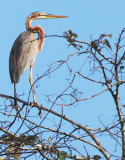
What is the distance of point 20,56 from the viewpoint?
6.02 meters

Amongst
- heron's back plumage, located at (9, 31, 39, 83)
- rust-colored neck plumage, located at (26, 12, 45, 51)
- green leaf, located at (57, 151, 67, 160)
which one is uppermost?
rust-colored neck plumage, located at (26, 12, 45, 51)

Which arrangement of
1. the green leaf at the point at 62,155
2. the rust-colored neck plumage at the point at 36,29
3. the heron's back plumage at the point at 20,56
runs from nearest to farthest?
1. the green leaf at the point at 62,155
2. the heron's back plumage at the point at 20,56
3. the rust-colored neck plumage at the point at 36,29

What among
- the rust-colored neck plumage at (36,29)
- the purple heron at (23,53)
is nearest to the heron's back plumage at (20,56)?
the purple heron at (23,53)

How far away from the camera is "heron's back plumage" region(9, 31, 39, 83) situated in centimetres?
577

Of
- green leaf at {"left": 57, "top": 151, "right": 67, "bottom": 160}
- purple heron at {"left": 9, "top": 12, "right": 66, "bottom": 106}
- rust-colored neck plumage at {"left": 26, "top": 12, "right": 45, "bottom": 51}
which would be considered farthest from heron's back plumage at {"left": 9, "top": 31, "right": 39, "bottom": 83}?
green leaf at {"left": 57, "top": 151, "right": 67, "bottom": 160}

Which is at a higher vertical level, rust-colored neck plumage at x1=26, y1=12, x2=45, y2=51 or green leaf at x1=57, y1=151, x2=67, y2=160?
rust-colored neck plumage at x1=26, y1=12, x2=45, y2=51

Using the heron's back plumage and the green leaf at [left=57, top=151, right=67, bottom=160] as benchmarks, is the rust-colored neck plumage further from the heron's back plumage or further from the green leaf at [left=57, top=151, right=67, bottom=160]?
the green leaf at [left=57, top=151, right=67, bottom=160]

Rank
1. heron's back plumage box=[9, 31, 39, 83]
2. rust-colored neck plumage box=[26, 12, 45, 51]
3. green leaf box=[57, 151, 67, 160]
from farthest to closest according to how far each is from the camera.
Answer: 1. rust-colored neck plumage box=[26, 12, 45, 51]
2. heron's back plumage box=[9, 31, 39, 83]
3. green leaf box=[57, 151, 67, 160]

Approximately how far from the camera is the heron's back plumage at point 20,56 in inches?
227

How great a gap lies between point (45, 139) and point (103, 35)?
972mm

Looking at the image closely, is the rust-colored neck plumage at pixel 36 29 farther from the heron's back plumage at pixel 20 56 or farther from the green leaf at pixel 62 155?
the green leaf at pixel 62 155

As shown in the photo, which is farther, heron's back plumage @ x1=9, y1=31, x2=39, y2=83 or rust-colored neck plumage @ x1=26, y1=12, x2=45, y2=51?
rust-colored neck plumage @ x1=26, y1=12, x2=45, y2=51

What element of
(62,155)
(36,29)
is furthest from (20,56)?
(62,155)

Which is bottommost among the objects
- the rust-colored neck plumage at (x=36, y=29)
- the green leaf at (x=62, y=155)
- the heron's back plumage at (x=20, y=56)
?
the green leaf at (x=62, y=155)
